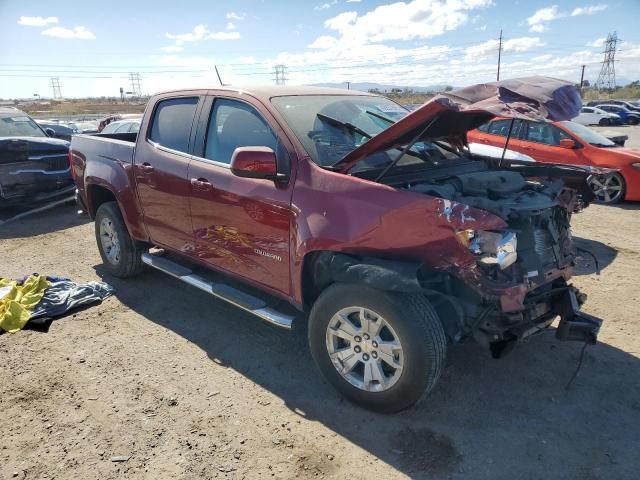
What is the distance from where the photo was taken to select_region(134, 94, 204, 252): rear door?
14.0 ft

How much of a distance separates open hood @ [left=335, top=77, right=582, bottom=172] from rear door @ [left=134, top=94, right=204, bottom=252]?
1.65 metres

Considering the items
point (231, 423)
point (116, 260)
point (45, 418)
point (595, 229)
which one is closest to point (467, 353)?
point (231, 423)

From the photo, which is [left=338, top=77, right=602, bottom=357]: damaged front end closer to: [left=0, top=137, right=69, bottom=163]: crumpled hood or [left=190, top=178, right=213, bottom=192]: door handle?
[left=190, top=178, right=213, bottom=192]: door handle

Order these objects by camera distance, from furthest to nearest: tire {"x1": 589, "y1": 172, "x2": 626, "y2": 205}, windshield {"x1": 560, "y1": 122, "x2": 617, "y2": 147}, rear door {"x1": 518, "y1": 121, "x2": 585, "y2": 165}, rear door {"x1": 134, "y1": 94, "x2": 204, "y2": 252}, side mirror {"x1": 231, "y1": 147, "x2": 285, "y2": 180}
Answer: windshield {"x1": 560, "y1": 122, "x2": 617, "y2": 147}
tire {"x1": 589, "y1": 172, "x2": 626, "y2": 205}
rear door {"x1": 518, "y1": 121, "x2": 585, "y2": 165}
rear door {"x1": 134, "y1": 94, "x2": 204, "y2": 252}
side mirror {"x1": 231, "y1": 147, "x2": 285, "y2": 180}

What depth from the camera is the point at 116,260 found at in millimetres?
5465

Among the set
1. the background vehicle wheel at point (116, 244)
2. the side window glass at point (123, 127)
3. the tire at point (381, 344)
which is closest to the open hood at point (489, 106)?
the tire at point (381, 344)

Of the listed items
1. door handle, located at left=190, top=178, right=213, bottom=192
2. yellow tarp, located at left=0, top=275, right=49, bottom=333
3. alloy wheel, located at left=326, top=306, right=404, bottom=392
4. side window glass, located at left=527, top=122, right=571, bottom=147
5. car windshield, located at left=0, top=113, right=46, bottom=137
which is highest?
car windshield, located at left=0, top=113, right=46, bottom=137

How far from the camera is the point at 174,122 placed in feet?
14.7

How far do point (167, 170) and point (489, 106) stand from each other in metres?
2.78

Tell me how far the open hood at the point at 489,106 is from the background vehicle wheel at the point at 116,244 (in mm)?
2977

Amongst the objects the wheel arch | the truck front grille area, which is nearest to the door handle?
the wheel arch

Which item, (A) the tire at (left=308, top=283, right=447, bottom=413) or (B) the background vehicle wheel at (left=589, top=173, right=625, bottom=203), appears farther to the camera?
(B) the background vehicle wheel at (left=589, top=173, right=625, bottom=203)

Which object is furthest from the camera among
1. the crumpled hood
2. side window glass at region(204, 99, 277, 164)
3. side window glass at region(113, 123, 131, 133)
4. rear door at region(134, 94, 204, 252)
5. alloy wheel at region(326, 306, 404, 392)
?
side window glass at region(113, 123, 131, 133)

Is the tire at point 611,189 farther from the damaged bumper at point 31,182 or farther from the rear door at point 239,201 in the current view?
the damaged bumper at point 31,182
